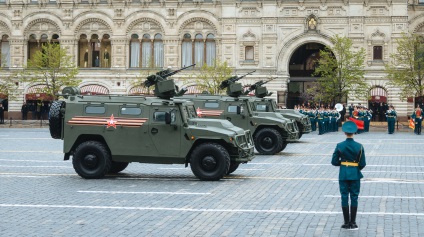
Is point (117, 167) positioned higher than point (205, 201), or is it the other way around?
point (117, 167)

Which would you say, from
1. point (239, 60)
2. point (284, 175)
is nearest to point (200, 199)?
point (284, 175)

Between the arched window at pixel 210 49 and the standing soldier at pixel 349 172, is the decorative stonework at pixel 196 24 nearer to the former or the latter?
the arched window at pixel 210 49

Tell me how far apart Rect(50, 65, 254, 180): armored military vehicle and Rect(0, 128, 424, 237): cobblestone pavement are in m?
0.52

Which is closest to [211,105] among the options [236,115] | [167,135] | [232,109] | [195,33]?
[232,109]

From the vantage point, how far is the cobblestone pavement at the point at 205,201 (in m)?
14.3

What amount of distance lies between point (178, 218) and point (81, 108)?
8282 mm

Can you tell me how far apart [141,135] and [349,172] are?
9225mm

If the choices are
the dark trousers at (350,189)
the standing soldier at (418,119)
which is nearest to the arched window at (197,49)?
the standing soldier at (418,119)

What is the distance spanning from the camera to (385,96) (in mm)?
66562

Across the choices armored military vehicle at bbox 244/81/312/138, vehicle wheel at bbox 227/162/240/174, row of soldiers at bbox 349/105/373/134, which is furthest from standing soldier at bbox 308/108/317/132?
vehicle wheel at bbox 227/162/240/174

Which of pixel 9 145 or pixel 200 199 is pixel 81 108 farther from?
pixel 9 145

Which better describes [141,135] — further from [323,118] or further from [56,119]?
[323,118]

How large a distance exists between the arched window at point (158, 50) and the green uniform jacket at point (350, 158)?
54.3 m

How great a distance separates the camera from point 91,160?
73.6 ft
